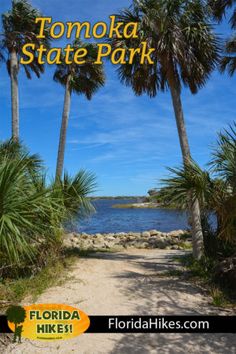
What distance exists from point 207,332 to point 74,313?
232cm

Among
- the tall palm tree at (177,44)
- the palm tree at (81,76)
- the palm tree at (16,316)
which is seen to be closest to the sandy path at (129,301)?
the palm tree at (16,316)

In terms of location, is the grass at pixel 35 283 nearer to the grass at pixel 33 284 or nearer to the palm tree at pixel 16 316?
the grass at pixel 33 284

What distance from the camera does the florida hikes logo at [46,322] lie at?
546cm

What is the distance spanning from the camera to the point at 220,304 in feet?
22.4

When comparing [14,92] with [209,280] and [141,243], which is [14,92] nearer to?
[141,243]

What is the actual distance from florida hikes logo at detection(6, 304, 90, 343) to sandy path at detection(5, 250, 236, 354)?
0.17 metres

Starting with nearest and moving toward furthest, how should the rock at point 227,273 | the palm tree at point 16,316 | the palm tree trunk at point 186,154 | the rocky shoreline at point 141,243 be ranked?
the palm tree at point 16,316
the rock at point 227,273
the palm tree trunk at point 186,154
the rocky shoreline at point 141,243

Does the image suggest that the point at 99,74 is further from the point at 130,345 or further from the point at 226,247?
the point at 130,345

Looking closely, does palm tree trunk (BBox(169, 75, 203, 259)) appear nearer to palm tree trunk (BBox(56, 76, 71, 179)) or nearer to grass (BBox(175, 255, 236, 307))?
grass (BBox(175, 255, 236, 307))

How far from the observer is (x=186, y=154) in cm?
1108

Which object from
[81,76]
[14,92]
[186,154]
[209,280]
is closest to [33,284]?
[209,280]

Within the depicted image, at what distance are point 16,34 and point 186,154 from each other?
461 inches

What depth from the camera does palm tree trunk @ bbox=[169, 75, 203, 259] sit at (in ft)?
34.0

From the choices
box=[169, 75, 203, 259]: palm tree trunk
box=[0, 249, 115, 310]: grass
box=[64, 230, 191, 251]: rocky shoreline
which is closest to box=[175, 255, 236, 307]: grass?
box=[169, 75, 203, 259]: palm tree trunk
